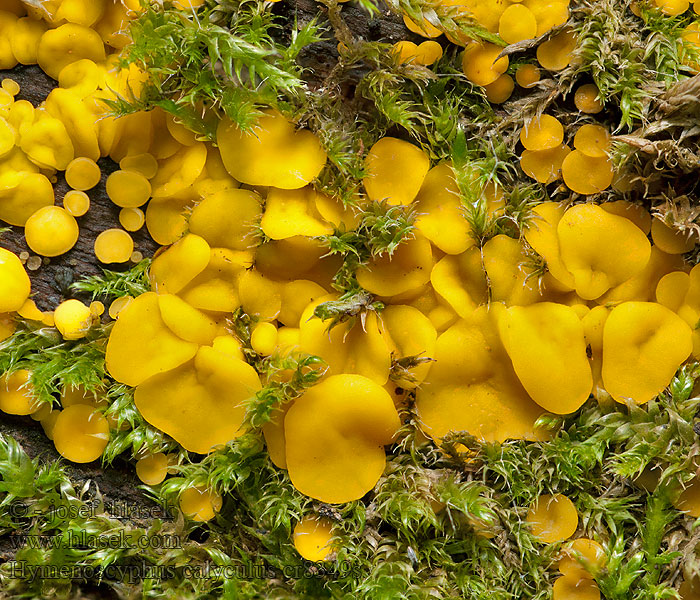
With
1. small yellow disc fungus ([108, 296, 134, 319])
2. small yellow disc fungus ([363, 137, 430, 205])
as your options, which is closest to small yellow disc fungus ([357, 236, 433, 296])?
small yellow disc fungus ([363, 137, 430, 205])

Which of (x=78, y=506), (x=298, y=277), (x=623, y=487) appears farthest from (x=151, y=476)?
(x=623, y=487)

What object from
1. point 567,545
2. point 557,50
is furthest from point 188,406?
point 557,50

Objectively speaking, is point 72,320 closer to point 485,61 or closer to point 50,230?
point 50,230

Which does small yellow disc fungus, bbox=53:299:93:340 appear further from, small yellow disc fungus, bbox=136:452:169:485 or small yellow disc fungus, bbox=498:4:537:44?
small yellow disc fungus, bbox=498:4:537:44

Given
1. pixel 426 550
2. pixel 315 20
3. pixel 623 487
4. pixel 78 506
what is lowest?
pixel 78 506

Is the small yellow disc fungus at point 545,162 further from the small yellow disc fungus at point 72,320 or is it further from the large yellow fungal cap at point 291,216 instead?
the small yellow disc fungus at point 72,320

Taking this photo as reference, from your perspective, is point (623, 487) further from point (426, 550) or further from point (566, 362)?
point (426, 550)
